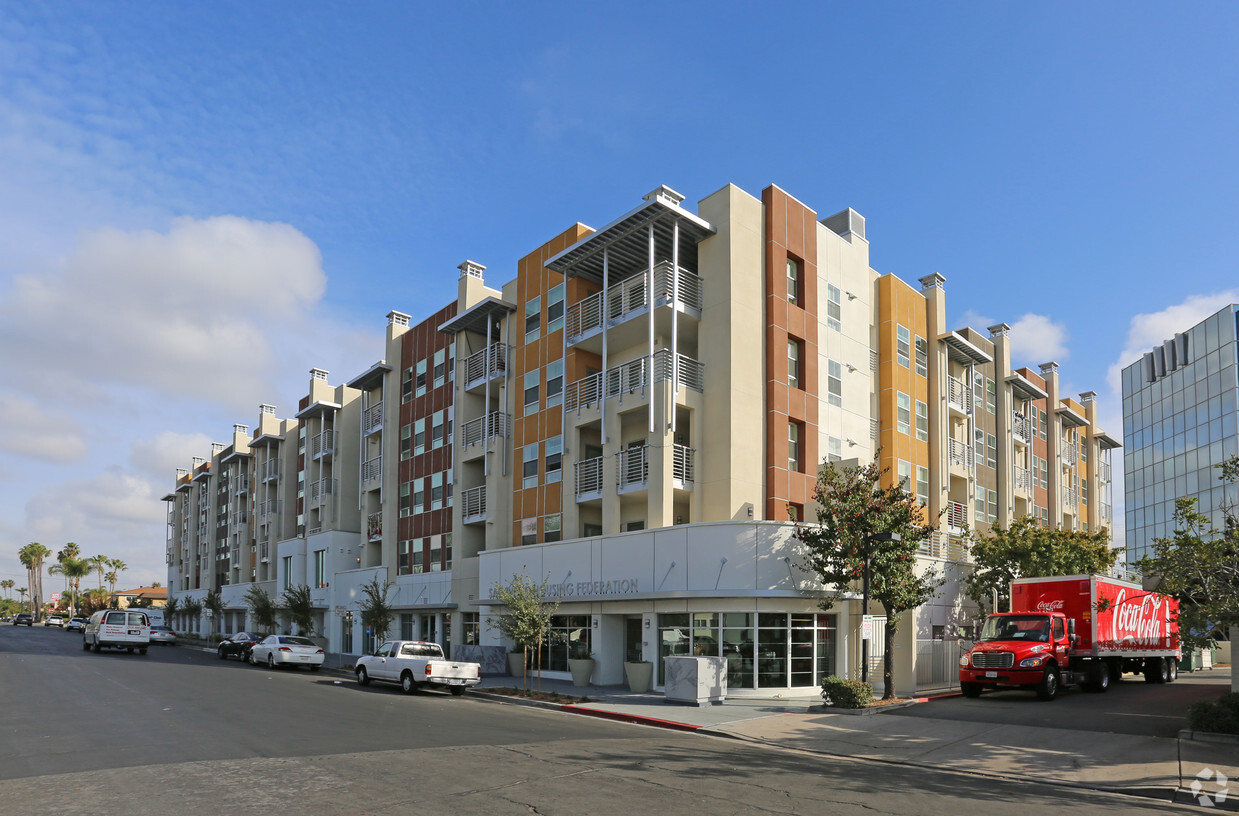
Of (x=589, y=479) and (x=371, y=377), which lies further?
(x=371, y=377)

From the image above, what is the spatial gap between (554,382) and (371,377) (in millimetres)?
19750

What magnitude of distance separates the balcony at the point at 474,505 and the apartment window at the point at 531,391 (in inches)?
194

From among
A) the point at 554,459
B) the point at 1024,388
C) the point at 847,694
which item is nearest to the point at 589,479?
the point at 554,459

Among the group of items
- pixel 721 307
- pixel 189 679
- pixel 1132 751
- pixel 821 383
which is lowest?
pixel 189 679

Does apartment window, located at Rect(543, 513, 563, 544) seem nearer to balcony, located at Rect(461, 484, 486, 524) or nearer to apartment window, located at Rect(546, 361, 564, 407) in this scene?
apartment window, located at Rect(546, 361, 564, 407)

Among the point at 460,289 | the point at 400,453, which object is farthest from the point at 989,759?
the point at 400,453

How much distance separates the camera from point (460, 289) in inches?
1780

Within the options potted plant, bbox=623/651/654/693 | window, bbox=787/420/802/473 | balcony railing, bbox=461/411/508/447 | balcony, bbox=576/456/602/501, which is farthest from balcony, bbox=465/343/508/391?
potted plant, bbox=623/651/654/693

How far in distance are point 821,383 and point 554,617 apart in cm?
1306

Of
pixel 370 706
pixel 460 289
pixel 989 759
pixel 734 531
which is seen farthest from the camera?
pixel 460 289

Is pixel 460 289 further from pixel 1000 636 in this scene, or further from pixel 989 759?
pixel 989 759

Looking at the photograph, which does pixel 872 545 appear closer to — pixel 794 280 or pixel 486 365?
pixel 794 280

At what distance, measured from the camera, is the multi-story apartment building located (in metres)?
28.5

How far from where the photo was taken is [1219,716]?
16.9m
